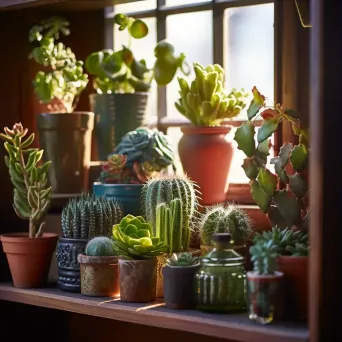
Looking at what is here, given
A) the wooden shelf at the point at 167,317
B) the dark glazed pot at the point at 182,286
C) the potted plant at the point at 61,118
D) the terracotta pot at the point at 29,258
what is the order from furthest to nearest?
the potted plant at the point at 61,118 → the terracotta pot at the point at 29,258 → the dark glazed pot at the point at 182,286 → the wooden shelf at the point at 167,317

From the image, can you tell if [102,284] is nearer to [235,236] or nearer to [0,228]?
[235,236]

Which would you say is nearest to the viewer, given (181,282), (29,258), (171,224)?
(181,282)

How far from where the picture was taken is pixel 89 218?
69.4 inches

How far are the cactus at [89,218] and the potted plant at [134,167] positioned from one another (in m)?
0.06

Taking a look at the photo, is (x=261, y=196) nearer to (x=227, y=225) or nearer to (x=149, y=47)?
(x=227, y=225)

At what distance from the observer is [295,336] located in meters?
1.34

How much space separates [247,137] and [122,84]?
0.55 m

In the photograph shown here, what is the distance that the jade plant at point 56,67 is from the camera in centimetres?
205

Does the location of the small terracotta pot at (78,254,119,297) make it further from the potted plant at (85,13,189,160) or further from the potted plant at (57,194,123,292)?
the potted plant at (85,13,189,160)

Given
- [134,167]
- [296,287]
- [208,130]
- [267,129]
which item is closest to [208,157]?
[208,130]

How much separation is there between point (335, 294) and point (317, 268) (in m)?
0.06

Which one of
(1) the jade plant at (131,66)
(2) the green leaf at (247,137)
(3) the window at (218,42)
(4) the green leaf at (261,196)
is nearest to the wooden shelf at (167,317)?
(4) the green leaf at (261,196)

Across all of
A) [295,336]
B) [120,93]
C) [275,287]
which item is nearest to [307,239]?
[275,287]

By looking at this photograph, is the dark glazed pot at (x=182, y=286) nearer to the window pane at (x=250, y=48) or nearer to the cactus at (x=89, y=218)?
the cactus at (x=89, y=218)
